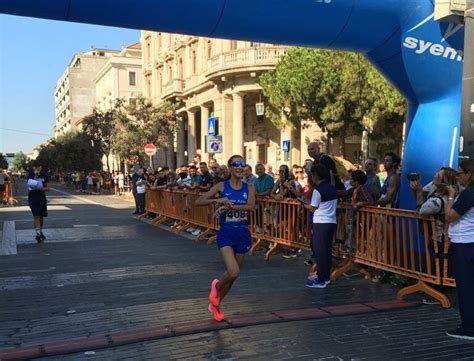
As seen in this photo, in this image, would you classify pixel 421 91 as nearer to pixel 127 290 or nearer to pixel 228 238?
pixel 228 238

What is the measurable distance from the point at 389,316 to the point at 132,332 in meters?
2.73

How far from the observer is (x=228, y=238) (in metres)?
4.91

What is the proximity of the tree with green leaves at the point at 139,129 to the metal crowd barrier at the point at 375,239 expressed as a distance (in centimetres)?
2273

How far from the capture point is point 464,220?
442 centimetres

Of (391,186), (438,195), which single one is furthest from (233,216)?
(391,186)

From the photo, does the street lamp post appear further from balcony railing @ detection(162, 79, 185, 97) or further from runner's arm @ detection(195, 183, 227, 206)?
balcony railing @ detection(162, 79, 185, 97)

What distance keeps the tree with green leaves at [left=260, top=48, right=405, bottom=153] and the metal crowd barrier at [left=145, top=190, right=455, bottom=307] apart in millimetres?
10954

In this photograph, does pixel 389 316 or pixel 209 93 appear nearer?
pixel 389 316

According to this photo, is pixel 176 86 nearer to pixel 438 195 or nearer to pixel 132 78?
pixel 132 78

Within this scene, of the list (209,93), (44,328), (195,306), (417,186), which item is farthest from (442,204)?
(209,93)

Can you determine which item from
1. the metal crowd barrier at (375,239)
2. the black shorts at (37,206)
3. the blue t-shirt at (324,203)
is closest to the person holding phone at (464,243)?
the metal crowd barrier at (375,239)

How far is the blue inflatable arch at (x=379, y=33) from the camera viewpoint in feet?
18.4

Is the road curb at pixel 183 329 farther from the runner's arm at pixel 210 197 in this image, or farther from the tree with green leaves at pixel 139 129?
the tree with green leaves at pixel 139 129

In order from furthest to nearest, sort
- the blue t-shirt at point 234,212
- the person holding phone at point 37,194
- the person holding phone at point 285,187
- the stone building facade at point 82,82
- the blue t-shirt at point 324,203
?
the stone building facade at point 82,82
the person holding phone at point 37,194
the person holding phone at point 285,187
the blue t-shirt at point 324,203
the blue t-shirt at point 234,212
